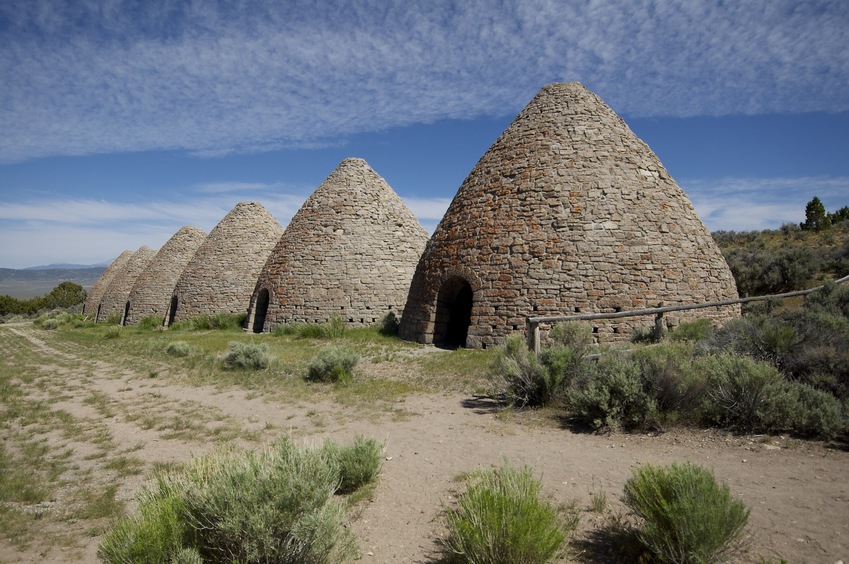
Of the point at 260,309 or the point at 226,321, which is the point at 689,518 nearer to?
the point at 260,309

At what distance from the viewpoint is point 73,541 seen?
128 inches

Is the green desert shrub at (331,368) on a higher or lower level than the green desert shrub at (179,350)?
higher

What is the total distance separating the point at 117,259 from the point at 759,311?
3988 centimetres

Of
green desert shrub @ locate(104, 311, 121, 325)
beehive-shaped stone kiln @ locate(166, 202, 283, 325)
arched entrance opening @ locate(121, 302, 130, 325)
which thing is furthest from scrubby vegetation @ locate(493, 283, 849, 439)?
green desert shrub @ locate(104, 311, 121, 325)

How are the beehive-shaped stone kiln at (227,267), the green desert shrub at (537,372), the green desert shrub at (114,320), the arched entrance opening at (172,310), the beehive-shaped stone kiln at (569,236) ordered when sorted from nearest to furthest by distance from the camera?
1. the green desert shrub at (537,372)
2. the beehive-shaped stone kiln at (569,236)
3. the beehive-shaped stone kiln at (227,267)
4. the arched entrance opening at (172,310)
5. the green desert shrub at (114,320)

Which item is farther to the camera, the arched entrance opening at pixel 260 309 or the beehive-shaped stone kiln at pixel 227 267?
the beehive-shaped stone kiln at pixel 227 267

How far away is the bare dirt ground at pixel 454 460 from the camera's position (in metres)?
3.11

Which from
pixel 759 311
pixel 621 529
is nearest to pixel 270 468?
pixel 621 529

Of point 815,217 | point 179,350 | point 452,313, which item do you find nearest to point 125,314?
point 179,350

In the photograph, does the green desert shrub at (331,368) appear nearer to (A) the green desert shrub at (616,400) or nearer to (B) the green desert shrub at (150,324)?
(A) the green desert shrub at (616,400)

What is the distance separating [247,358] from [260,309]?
8.42 m

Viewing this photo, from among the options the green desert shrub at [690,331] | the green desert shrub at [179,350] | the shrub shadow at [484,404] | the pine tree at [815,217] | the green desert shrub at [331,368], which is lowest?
the green desert shrub at [179,350]

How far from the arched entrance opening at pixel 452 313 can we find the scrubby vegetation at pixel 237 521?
840 cm

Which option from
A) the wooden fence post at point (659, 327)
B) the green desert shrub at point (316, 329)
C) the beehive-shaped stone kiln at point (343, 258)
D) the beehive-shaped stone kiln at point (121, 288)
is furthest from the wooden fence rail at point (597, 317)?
the beehive-shaped stone kiln at point (121, 288)
